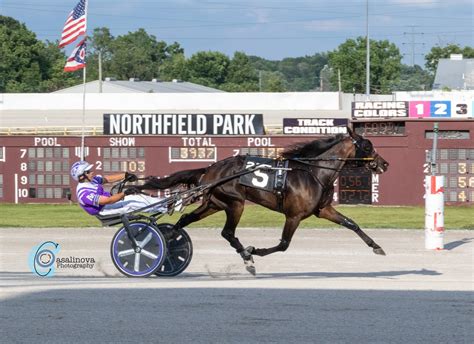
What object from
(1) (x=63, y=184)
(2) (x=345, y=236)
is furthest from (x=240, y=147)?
(2) (x=345, y=236)

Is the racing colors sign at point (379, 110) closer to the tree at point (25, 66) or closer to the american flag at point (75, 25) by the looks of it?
the american flag at point (75, 25)

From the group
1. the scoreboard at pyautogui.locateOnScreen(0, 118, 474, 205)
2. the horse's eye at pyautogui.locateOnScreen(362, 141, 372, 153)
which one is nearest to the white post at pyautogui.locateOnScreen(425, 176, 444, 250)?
the horse's eye at pyautogui.locateOnScreen(362, 141, 372, 153)

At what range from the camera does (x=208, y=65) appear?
385 feet

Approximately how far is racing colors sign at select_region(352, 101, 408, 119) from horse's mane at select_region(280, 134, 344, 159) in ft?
50.8

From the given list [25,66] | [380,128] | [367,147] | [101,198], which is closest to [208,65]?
[25,66]

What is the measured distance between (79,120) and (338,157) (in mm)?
44433

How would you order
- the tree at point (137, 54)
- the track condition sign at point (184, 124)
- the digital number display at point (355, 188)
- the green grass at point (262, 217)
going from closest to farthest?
the green grass at point (262, 217)
the digital number display at point (355, 188)
the track condition sign at point (184, 124)
the tree at point (137, 54)

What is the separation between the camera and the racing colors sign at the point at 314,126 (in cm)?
3103

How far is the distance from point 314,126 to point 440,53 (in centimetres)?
7788

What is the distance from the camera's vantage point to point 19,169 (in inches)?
1252

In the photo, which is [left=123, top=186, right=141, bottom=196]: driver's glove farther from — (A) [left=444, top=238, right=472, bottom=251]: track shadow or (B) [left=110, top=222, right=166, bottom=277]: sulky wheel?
(A) [left=444, top=238, right=472, bottom=251]: track shadow

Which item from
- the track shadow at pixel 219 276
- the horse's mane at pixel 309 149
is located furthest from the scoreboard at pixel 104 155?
the horse's mane at pixel 309 149

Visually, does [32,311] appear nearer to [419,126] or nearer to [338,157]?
[338,157]

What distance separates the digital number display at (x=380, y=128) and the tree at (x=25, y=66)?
59.5 m
